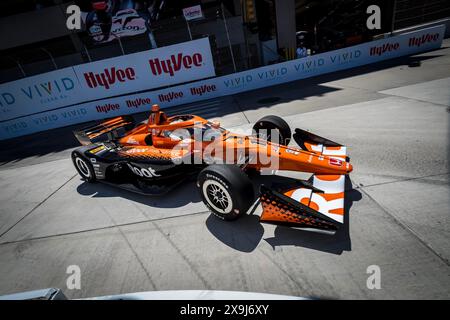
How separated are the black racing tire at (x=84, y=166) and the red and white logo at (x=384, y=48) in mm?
13717

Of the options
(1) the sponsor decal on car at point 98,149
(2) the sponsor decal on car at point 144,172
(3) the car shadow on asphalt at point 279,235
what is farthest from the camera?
(1) the sponsor decal on car at point 98,149

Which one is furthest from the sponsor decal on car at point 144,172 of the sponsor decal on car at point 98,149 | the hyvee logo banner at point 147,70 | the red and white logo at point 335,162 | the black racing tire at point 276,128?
the hyvee logo banner at point 147,70

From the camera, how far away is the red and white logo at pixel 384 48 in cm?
1235

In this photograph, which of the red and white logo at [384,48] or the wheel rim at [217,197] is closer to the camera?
the wheel rim at [217,197]

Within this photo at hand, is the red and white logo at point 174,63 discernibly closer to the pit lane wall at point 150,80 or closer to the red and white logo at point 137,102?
the pit lane wall at point 150,80

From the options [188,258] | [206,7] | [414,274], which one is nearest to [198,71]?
[206,7]

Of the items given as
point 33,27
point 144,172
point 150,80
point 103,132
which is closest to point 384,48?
point 150,80

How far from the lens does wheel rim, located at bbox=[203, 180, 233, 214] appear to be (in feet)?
12.2

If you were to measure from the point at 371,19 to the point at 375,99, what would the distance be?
16055mm

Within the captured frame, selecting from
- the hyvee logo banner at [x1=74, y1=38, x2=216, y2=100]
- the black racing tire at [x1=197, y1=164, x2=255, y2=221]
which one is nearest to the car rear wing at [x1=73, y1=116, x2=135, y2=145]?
the black racing tire at [x1=197, y1=164, x2=255, y2=221]

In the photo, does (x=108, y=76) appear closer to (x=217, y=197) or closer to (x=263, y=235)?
(x=217, y=197)

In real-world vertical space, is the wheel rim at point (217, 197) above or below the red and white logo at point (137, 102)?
above

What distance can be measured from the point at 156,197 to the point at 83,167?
93.3 inches

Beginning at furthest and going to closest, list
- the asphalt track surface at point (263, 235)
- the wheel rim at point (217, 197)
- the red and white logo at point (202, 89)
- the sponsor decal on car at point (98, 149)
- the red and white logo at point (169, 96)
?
the red and white logo at point (169, 96) < the red and white logo at point (202, 89) < the sponsor decal on car at point (98, 149) < the wheel rim at point (217, 197) < the asphalt track surface at point (263, 235)
